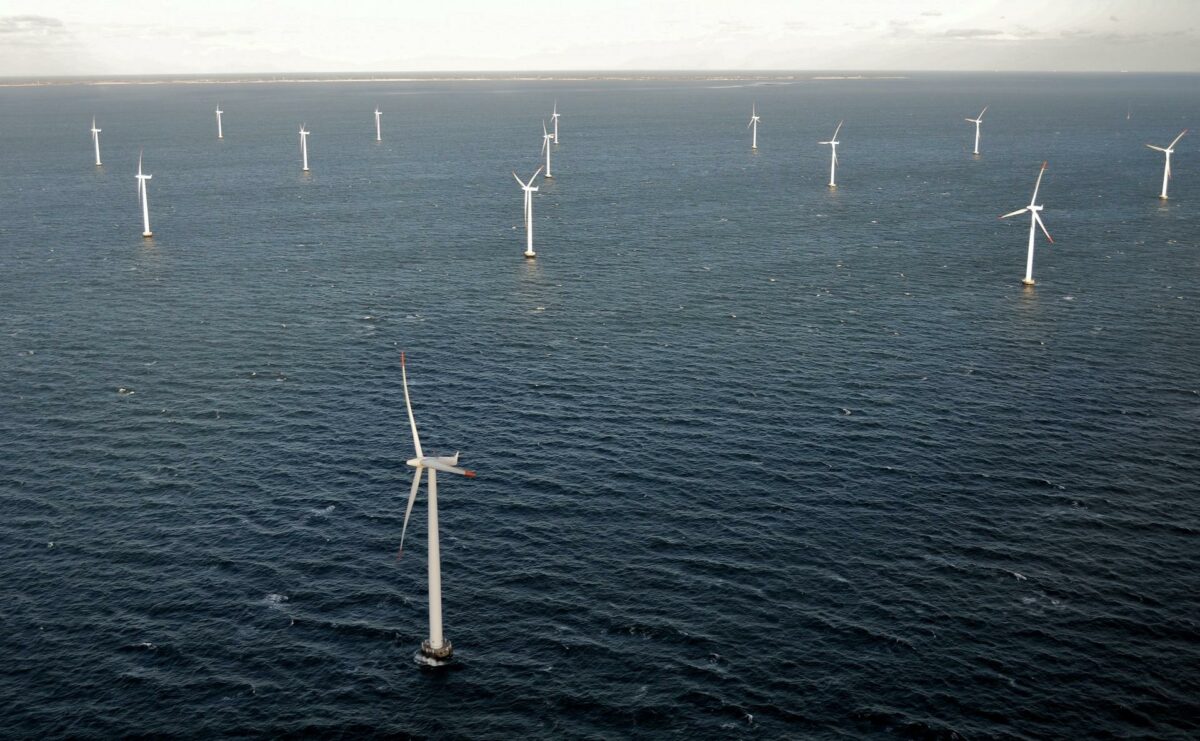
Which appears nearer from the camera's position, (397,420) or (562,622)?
(562,622)

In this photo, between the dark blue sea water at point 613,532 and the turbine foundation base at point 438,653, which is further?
the turbine foundation base at point 438,653

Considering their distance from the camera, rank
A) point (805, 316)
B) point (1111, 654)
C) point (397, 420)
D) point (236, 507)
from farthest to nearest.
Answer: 1. point (805, 316)
2. point (397, 420)
3. point (236, 507)
4. point (1111, 654)

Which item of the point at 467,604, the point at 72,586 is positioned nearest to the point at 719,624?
the point at 467,604

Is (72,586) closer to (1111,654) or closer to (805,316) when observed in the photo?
(1111,654)

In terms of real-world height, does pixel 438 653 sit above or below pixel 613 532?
below

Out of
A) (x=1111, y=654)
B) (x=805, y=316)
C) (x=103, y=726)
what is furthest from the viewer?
(x=805, y=316)

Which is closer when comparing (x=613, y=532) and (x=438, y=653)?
(x=438, y=653)

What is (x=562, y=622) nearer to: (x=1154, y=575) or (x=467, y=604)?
(x=467, y=604)

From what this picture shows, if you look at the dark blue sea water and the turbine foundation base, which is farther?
the turbine foundation base

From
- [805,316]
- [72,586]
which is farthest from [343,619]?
[805,316]
